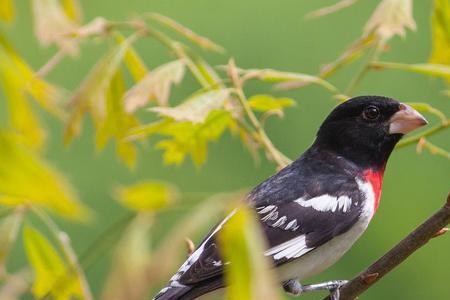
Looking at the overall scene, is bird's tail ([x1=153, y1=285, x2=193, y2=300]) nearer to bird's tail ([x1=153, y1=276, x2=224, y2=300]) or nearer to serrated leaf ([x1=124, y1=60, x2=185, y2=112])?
bird's tail ([x1=153, y1=276, x2=224, y2=300])

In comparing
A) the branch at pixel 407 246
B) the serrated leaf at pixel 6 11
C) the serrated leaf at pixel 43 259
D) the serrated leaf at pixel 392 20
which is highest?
the serrated leaf at pixel 6 11

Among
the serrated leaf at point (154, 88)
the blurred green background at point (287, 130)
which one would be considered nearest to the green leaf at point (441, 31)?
the serrated leaf at point (154, 88)

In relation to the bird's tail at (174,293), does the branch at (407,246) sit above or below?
above

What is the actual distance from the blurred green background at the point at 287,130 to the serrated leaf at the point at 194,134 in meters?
2.52

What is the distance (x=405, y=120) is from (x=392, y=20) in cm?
69

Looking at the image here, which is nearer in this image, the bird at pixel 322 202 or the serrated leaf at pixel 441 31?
the serrated leaf at pixel 441 31

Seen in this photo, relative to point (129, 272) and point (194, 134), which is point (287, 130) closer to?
point (194, 134)

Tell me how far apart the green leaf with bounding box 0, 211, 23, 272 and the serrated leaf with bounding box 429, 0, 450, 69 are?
966 mm

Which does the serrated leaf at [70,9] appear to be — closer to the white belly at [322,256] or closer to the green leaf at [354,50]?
the green leaf at [354,50]

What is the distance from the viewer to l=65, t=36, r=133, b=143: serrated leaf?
6.27ft

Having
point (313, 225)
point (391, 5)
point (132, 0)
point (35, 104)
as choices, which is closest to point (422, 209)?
point (132, 0)

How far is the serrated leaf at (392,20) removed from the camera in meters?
1.93

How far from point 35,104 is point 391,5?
30.4 inches

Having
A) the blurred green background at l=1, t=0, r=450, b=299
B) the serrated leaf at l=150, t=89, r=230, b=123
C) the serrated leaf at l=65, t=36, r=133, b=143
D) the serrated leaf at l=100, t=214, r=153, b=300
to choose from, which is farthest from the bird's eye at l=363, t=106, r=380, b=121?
the blurred green background at l=1, t=0, r=450, b=299
